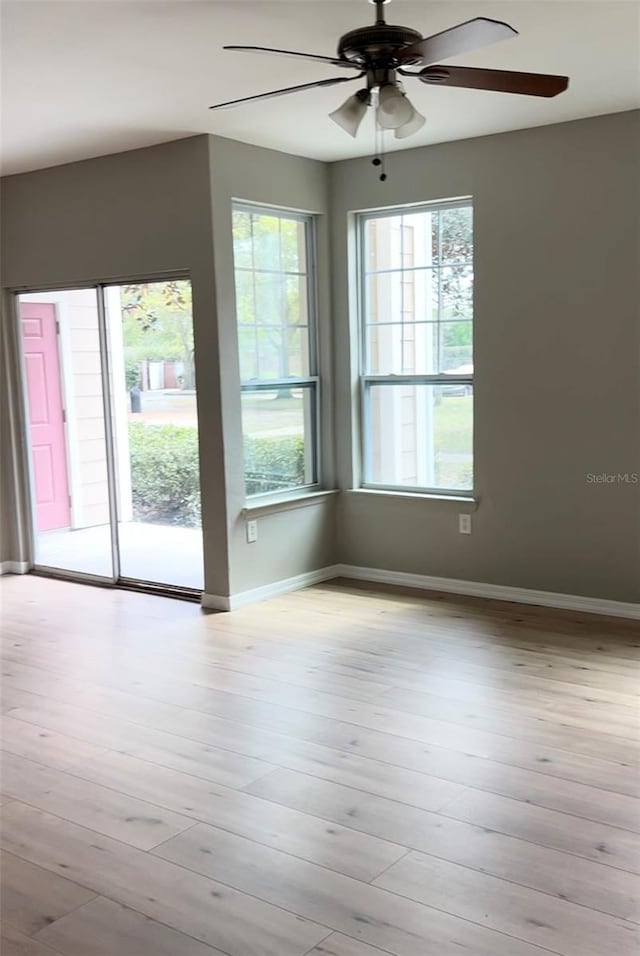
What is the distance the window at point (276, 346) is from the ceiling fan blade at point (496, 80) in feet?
7.51

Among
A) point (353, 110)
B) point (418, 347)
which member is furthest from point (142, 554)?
point (353, 110)

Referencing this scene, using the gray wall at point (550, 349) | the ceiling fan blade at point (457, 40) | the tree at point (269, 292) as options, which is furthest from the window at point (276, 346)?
the ceiling fan blade at point (457, 40)

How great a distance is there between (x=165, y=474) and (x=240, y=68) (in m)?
2.59

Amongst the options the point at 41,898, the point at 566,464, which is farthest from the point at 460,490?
the point at 41,898

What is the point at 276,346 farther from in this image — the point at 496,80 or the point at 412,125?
the point at 496,80

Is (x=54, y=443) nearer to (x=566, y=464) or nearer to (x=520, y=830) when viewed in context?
(x=566, y=464)

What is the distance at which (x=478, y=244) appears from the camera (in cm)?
504

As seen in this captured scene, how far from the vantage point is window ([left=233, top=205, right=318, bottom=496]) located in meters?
5.19

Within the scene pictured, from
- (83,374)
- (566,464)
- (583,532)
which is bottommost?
(583,532)

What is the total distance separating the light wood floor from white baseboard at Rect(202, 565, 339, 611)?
306 millimetres

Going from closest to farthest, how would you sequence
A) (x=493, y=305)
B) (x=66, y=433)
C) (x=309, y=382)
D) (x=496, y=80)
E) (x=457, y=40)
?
(x=457, y=40) < (x=496, y=80) < (x=493, y=305) < (x=309, y=382) < (x=66, y=433)

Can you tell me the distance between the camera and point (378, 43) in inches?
110

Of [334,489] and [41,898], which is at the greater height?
[334,489]

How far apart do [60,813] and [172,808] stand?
1.17ft
